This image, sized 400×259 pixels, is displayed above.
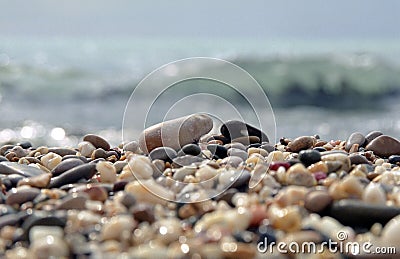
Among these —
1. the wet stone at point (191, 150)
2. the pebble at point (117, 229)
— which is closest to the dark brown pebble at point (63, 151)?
the wet stone at point (191, 150)

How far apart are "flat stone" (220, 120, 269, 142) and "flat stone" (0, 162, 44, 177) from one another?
1.22 m

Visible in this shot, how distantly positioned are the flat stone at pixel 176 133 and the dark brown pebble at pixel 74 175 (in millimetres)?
596

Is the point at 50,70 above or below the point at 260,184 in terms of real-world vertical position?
above

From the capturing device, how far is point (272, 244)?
5.26 ft

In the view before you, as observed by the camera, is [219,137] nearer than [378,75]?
Yes

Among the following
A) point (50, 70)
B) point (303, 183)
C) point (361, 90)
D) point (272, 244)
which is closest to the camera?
point (272, 244)

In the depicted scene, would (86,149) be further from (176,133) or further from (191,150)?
(191,150)

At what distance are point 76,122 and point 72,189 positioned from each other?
9697 millimetres

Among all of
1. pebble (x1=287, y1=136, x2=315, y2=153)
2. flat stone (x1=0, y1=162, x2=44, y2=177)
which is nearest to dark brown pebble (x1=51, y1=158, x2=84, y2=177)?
flat stone (x1=0, y1=162, x2=44, y2=177)

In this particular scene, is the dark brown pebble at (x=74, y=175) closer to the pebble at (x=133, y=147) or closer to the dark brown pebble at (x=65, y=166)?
the dark brown pebble at (x=65, y=166)

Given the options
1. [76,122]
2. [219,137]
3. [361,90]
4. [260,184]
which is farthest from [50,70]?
[260,184]

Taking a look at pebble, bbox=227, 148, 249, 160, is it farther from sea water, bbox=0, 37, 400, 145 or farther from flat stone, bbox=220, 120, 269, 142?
sea water, bbox=0, 37, 400, 145

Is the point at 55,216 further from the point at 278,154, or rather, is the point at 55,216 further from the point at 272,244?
the point at 278,154

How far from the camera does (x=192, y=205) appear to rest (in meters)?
1.94
